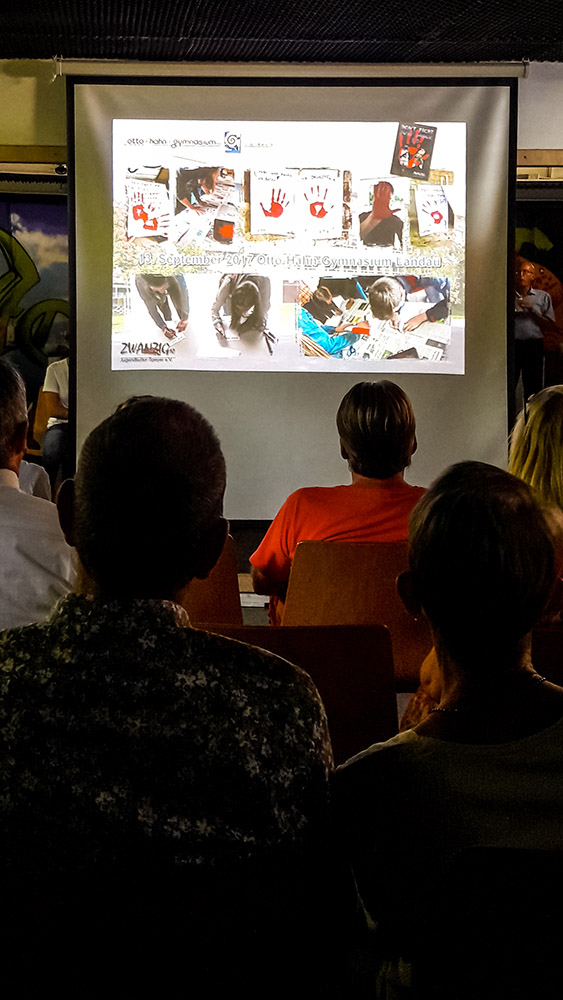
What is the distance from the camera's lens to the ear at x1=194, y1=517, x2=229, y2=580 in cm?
108

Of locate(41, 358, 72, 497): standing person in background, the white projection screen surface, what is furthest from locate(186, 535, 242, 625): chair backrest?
locate(41, 358, 72, 497): standing person in background

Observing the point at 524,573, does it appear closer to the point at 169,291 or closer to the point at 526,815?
the point at 526,815

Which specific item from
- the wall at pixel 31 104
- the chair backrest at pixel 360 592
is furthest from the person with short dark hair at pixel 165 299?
the chair backrest at pixel 360 592

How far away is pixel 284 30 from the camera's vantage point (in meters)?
4.76

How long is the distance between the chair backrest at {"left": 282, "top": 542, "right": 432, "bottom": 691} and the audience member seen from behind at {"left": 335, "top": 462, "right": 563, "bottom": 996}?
1005 millimetres

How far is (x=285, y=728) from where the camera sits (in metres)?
0.97

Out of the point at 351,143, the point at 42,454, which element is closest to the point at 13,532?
the point at 351,143

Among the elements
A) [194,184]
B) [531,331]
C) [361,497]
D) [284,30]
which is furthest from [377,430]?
[531,331]

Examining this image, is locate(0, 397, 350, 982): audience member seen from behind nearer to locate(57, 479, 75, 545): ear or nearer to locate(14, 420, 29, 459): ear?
locate(57, 479, 75, 545): ear

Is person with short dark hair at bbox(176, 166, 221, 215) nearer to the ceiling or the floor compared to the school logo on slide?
nearer to the floor

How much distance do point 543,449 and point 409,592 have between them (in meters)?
1.03

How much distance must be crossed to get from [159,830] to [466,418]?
13.8ft

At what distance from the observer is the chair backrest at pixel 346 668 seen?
1.52 m

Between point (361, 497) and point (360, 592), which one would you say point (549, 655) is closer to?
point (360, 592)
